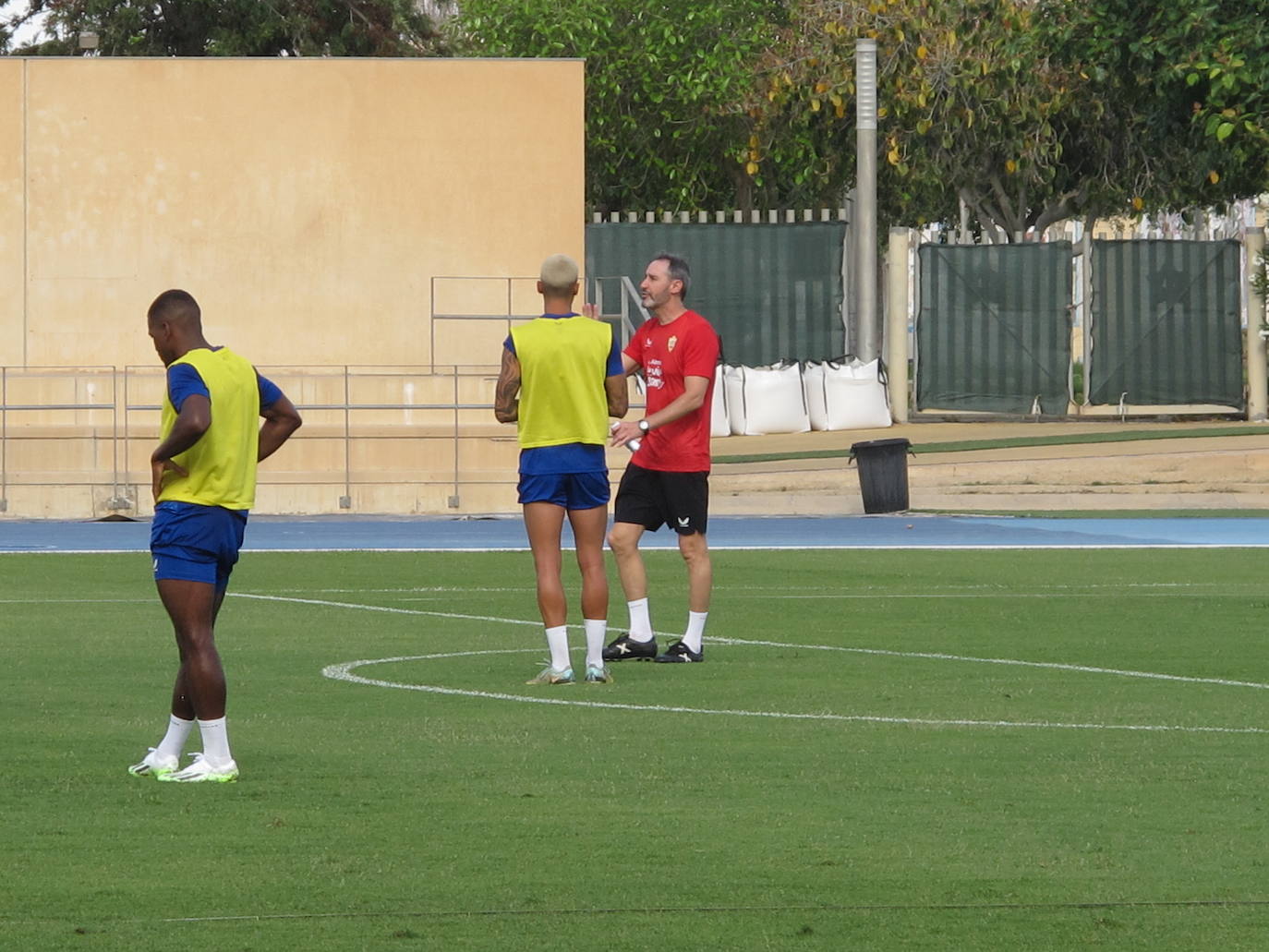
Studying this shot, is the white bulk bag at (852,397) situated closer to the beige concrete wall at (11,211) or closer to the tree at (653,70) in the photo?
the beige concrete wall at (11,211)

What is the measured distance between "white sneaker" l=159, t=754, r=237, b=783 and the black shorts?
4171mm

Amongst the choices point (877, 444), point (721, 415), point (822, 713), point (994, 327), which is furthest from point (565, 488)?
point (994, 327)

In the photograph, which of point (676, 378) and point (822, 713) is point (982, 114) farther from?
point (822, 713)

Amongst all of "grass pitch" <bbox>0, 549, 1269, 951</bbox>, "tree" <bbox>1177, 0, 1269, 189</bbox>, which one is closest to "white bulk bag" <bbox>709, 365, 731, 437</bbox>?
"tree" <bbox>1177, 0, 1269, 189</bbox>

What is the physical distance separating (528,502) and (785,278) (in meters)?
21.9

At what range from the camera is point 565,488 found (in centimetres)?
1085

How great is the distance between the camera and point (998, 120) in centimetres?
3900

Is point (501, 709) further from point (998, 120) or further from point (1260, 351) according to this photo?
point (998, 120)

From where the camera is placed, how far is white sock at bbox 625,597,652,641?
39.5 feet

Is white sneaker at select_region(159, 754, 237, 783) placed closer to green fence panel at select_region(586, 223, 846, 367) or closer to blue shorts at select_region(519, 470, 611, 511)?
Result: blue shorts at select_region(519, 470, 611, 511)

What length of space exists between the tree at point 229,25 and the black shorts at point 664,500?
40.3 metres

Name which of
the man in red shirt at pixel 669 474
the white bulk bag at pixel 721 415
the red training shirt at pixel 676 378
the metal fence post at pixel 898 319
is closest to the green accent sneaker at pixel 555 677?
the man in red shirt at pixel 669 474

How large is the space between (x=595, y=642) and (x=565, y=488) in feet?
2.36

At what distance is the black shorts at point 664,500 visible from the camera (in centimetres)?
1204
